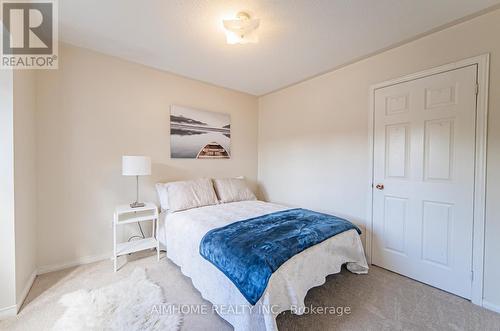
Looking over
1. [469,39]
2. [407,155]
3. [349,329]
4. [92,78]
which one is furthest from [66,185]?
[469,39]

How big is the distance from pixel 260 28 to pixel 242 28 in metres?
0.24

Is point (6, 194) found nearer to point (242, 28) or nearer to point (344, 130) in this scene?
point (242, 28)

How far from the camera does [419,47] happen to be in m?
2.12

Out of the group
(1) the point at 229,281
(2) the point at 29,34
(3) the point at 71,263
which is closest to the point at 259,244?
(1) the point at 229,281

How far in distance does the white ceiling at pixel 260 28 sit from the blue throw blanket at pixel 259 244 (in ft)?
6.19

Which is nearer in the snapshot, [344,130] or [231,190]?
[344,130]

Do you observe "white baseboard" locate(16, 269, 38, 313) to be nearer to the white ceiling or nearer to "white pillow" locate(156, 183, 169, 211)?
"white pillow" locate(156, 183, 169, 211)

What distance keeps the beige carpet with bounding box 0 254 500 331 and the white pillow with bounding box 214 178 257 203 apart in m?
1.13

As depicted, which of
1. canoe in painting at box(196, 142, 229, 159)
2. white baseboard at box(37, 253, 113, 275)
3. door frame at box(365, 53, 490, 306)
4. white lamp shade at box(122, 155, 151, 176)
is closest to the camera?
door frame at box(365, 53, 490, 306)

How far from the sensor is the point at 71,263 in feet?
7.67

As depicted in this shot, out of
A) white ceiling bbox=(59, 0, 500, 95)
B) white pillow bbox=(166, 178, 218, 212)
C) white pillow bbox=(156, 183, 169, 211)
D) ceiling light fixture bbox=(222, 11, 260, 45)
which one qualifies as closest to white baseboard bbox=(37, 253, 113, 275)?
white pillow bbox=(156, 183, 169, 211)

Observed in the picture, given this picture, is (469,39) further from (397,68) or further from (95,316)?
(95,316)

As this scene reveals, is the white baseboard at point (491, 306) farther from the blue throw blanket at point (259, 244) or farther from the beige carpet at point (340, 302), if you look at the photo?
the blue throw blanket at point (259, 244)

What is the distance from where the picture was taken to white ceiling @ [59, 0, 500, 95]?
1699 mm
